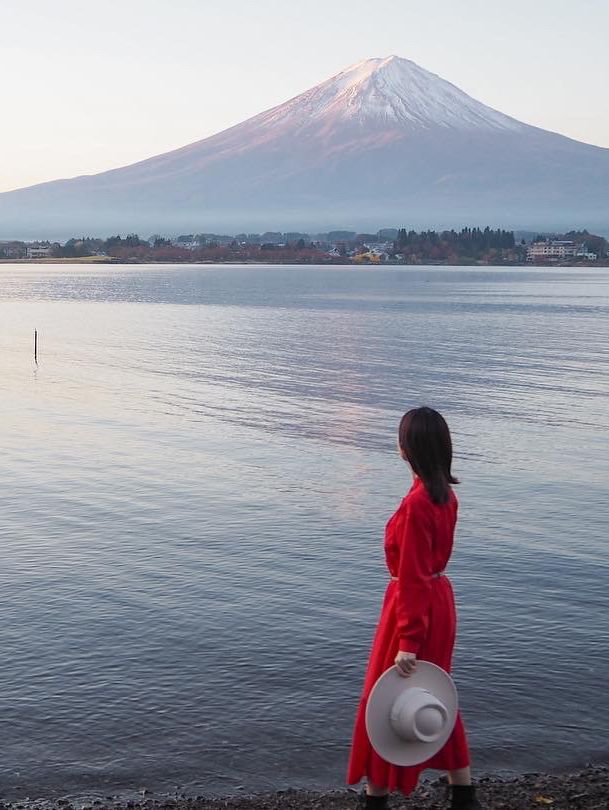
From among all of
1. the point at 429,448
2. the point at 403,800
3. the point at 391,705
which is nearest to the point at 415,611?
the point at 391,705

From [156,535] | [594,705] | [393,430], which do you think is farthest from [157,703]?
[393,430]

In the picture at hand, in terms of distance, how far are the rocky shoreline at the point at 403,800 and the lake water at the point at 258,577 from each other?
0.33 meters

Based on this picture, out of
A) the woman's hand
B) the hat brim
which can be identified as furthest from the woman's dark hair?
the hat brim

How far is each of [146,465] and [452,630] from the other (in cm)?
1852

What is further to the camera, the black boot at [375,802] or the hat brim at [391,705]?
the black boot at [375,802]

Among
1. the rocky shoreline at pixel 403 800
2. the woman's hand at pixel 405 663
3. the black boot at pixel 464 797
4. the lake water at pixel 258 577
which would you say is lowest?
the lake water at pixel 258 577

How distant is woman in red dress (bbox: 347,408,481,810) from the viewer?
21.2ft

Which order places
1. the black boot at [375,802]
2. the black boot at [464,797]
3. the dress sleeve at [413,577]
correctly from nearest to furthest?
the dress sleeve at [413,577] < the black boot at [375,802] < the black boot at [464,797]

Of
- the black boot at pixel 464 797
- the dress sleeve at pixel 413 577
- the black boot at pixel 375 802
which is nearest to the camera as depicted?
the dress sleeve at pixel 413 577

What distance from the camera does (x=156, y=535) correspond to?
18031mm

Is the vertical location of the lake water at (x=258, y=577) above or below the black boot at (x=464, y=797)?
below

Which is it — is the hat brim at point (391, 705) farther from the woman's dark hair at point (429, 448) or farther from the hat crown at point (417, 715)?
the woman's dark hair at point (429, 448)

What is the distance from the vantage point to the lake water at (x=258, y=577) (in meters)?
10.1

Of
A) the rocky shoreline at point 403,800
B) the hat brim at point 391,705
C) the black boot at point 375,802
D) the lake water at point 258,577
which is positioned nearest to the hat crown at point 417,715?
the hat brim at point 391,705
